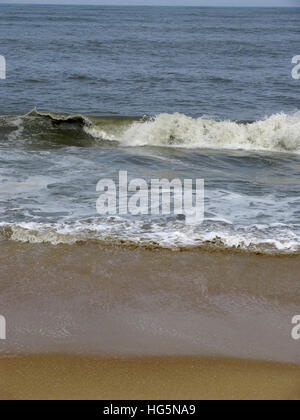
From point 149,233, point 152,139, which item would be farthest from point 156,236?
point 152,139

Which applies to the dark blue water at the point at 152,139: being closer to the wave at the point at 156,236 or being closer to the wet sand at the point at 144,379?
the wave at the point at 156,236

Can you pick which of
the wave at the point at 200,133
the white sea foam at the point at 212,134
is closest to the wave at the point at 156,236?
the wave at the point at 200,133

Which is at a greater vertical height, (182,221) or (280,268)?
(182,221)

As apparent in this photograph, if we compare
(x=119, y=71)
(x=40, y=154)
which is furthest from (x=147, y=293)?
(x=119, y=71)

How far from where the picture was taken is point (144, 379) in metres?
3.39

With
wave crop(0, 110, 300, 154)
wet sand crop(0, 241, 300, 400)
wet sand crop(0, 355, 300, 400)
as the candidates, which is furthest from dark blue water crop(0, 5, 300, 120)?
wet sand crop(0, 355, 300, 400)

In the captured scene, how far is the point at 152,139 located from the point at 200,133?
3.50 ft

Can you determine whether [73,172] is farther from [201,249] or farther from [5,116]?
[5,116]

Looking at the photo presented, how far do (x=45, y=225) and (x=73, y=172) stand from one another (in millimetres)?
2612

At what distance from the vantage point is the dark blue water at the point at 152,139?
5.82 m

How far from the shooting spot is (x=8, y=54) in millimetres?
23125

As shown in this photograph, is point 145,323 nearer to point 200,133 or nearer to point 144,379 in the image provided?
point 144,379

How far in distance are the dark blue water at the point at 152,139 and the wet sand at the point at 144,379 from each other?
75.3 inches
